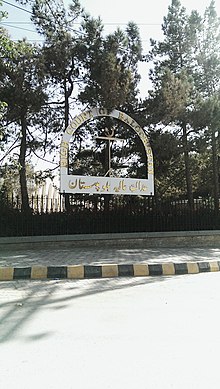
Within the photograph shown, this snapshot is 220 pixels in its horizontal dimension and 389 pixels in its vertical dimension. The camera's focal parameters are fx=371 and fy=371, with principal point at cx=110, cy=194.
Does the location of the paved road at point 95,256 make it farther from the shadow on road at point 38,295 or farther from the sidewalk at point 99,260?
the shadow on road at point 38,295

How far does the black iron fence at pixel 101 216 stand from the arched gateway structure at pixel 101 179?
2.64ft

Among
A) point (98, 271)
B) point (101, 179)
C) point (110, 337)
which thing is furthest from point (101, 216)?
point (110, 337)

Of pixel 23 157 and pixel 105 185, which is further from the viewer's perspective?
pixel 23 157

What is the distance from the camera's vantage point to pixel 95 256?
9.47 m

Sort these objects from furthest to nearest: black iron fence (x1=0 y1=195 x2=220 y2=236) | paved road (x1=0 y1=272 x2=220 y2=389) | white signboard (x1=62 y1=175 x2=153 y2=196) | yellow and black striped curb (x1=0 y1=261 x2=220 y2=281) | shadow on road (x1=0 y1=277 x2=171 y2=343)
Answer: black iron fence (x1=0 y1=195 x2=220 y2=236) < white signboard (x1=62 y1=175 x2=153 y2=196) < yellow and black striped curb (x1=0 y1=261 x2=220 y2=281) < shadow on road (x1=0 y1=277 x2=171 y2=343) < paved road (x1=0 y1=272 x2=220 y2=389)

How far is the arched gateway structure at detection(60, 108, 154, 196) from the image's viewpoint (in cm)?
1059

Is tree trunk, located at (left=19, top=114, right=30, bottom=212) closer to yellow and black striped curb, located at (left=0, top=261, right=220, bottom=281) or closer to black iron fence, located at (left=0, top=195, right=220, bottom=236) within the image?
black iron fence, located at (left=0, top=195, right=220, bottom=236)

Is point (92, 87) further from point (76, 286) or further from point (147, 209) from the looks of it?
point (76, 286)

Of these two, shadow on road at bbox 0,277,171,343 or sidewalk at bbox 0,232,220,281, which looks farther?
sidewalk at bbox 0,232,220,281

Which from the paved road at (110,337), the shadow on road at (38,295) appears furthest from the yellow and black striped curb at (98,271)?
the paved road at (110,337)

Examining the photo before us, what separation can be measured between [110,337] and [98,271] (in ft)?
12.6

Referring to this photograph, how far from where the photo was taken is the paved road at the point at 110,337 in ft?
9.38

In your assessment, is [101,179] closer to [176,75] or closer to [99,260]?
Answer: [99,260]

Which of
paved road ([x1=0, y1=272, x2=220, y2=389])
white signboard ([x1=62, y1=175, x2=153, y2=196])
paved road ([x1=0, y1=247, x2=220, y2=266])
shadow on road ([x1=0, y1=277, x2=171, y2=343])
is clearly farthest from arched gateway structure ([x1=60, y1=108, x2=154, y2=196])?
paved road ([x1=0, y1=272, x2=220, y2=389])
